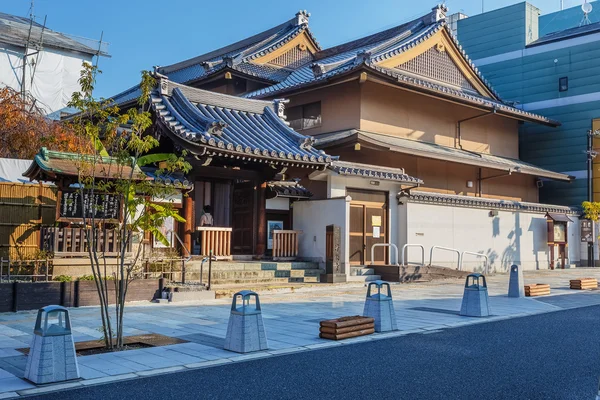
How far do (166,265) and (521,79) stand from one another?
26.2 meters

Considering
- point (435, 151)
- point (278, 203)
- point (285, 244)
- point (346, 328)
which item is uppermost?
point (435, 151)

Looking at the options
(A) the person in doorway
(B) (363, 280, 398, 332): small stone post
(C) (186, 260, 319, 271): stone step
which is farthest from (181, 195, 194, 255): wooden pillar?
(B) (363, 280, 398, 332): small stone post

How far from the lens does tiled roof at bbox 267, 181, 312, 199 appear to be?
1945cm

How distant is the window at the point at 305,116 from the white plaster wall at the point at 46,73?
21721mm

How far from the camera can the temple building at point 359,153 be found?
18.6 m

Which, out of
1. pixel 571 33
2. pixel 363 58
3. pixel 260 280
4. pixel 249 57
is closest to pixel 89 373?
pixel 260 280

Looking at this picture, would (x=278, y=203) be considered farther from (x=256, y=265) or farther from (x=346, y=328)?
(x=346, y=328)

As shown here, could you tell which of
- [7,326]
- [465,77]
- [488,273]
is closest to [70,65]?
[465,77]

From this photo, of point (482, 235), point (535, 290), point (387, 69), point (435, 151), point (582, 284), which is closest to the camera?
point (535, 290)

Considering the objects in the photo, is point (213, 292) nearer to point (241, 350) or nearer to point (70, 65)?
point (241, 350)

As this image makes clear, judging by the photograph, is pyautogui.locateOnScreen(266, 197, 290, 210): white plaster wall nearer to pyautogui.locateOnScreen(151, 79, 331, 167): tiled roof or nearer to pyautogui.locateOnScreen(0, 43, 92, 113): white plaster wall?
pyautogui.locateOnScreen(151, 79, 331, 167): tiled roof

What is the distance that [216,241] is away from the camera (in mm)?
17953

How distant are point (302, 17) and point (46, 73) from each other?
22.2 m

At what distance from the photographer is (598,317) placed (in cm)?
1260
